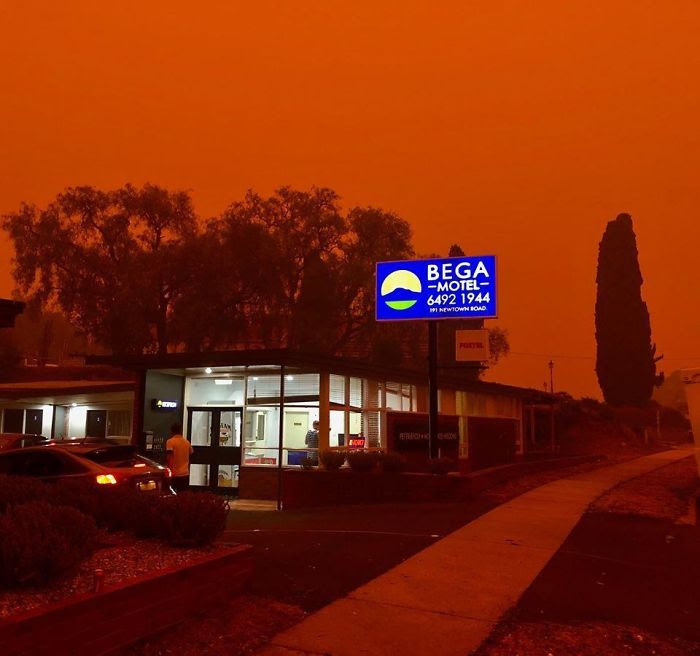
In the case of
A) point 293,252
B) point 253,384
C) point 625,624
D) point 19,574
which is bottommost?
point 625,624

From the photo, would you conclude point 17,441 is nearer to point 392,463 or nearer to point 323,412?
point 323,412

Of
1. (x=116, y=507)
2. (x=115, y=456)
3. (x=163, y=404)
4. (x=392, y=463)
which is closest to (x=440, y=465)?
(x=392, y=463)

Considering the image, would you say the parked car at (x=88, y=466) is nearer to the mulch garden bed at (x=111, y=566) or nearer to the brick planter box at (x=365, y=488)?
the brick planter box at (x=365, y=488)

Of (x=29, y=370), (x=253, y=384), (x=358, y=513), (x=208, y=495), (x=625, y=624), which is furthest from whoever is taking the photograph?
(x=29, y=370)

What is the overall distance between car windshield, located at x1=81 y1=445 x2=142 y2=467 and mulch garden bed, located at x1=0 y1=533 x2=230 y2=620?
444 centimetres

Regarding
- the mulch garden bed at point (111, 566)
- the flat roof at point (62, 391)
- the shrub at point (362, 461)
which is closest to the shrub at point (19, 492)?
the mulch garden bed at point (111, 566)

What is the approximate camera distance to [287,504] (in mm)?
15172

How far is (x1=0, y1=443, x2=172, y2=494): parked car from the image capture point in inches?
441

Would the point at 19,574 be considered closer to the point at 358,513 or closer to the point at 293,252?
the point at 358,513

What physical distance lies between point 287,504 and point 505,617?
904cm

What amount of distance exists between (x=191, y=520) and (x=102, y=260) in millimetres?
28551

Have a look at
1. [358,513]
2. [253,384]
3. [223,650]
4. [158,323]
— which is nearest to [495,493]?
[358,513]

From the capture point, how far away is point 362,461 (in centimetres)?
1479

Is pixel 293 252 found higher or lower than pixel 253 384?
higher
